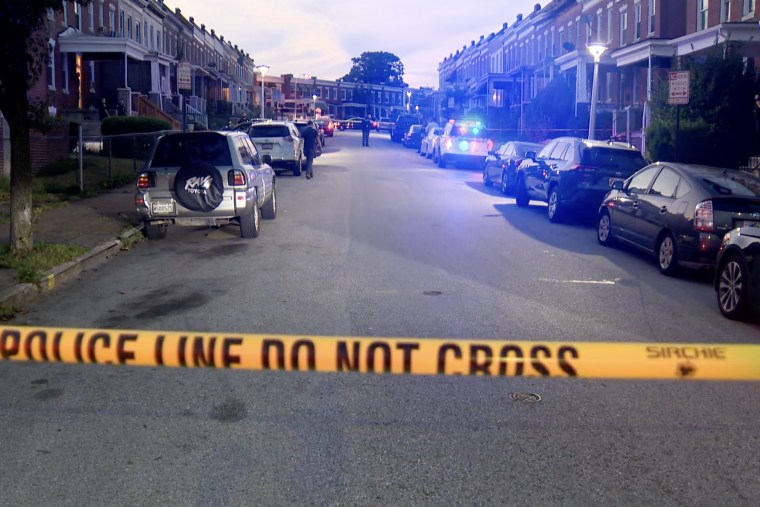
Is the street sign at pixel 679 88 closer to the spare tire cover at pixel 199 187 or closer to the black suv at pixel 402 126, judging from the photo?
the spare tire cover at pixel 199 187

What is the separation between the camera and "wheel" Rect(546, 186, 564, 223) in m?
17.7

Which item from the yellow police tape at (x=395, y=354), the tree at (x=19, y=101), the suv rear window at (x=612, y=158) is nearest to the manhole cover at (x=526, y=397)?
the yellow police tape at (x=395, y=354)

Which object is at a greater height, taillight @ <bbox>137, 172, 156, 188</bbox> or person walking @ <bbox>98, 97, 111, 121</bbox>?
person walking @ <bbox>98, 97, 111, 121</bbox>

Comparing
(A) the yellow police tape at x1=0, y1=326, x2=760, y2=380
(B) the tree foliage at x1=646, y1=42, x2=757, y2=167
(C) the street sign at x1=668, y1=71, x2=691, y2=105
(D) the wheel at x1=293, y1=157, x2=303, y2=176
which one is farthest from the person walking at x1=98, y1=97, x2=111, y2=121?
(A) the yellow police tape at x1=0, y1=326, x2=760, y2=380

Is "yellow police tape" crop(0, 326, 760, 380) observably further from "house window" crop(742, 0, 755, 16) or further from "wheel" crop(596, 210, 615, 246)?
"house window" crop(742, 0, 755, 16)

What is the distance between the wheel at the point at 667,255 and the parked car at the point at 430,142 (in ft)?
87.6

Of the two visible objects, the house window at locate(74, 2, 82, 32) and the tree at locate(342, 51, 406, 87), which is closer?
the house window at locate(74, 2, 82, 32)

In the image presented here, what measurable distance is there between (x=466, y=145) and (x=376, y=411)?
94.8 feet

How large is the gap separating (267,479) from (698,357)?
254 centimetres

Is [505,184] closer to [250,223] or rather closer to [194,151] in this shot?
[250,223]

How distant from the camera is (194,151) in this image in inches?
552

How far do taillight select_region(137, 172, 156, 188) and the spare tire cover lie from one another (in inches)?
15.2

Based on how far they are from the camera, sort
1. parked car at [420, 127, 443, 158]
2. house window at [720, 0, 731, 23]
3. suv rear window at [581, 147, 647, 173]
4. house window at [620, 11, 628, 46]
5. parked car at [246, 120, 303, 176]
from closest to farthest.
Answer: suv rear window at [581, 147, 647, 173] < parked car at [246, 120, 303, 176] < house window at [720, 0, 731, 23] < house window at [620, 11, 628, 46] < parked car at [420, 127, 443, 158]

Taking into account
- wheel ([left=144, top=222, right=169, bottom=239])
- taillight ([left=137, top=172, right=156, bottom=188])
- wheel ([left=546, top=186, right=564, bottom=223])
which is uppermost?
taillight ([left=137, top=172, right=156, bottom=188])
